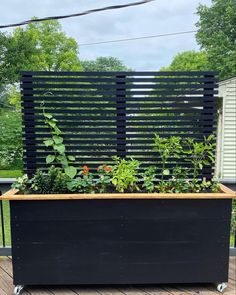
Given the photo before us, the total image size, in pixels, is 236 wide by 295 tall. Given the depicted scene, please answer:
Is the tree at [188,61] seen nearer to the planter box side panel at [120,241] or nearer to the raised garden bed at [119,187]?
the raised garden bed at [119,187]

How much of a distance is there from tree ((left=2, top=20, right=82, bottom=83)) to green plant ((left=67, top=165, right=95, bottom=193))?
29.5 ft

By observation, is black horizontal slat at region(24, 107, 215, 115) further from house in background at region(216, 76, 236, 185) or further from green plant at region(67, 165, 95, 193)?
house in background at region(216, 76, 236, 185)

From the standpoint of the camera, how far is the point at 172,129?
2.26m

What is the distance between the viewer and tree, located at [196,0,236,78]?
15672 mm

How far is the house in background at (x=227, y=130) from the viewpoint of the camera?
6.76 m

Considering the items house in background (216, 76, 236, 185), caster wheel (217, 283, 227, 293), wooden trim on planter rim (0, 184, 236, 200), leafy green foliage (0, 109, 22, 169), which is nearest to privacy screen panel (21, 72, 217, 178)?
wooden trim on planter rim (0, 184, 236, 200)

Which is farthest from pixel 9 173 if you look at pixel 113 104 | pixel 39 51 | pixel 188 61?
pixel 188 61

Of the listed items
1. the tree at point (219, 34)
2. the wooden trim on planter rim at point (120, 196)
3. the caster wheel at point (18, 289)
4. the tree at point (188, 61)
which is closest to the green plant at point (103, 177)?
the wooden trim on planter rim at point (120, 196)

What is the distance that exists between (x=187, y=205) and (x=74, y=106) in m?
1.03

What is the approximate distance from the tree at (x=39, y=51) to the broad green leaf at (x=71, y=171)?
895cm

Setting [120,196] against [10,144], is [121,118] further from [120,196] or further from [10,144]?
[10,144]

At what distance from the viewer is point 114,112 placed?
2230 millimetres

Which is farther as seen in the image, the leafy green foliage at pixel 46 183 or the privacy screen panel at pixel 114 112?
the privacy screen panel at pixel 114 112

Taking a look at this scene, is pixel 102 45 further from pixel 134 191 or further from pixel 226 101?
pixel 134 191
